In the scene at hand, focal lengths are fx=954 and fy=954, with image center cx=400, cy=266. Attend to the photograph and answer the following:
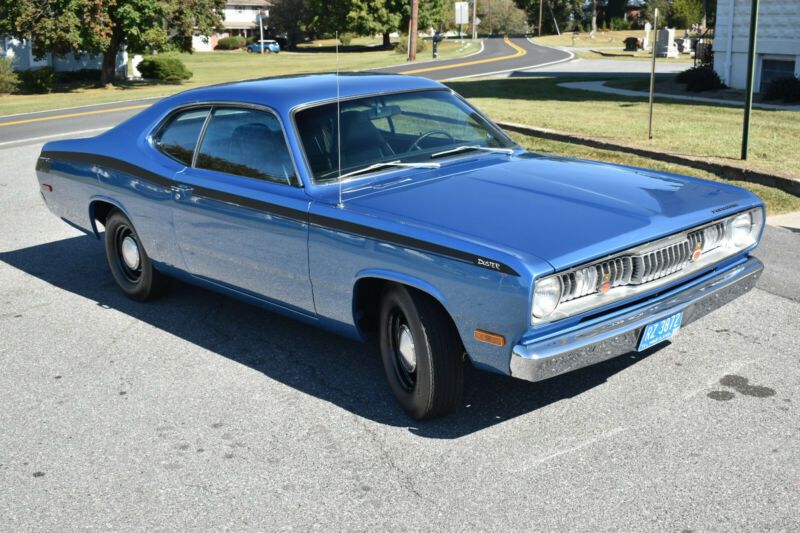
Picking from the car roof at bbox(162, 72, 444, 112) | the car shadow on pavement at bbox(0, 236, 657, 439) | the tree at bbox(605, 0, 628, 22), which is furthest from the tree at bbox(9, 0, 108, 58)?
the tree at bbox(605, 0, 628, 22)

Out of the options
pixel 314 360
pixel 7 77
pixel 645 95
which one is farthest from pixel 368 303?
pixel 7 77

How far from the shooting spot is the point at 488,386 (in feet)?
17.2

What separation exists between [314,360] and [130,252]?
198cm

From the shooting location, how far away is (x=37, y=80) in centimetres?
3922

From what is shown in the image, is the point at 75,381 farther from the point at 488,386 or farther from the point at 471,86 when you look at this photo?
the point at 471,86

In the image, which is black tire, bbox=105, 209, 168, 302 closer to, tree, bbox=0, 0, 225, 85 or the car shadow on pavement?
the car shadow on pavement

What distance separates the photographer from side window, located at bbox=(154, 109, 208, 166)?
244 inches

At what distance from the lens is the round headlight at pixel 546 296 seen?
4195 mm

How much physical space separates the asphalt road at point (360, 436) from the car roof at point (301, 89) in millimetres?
1534

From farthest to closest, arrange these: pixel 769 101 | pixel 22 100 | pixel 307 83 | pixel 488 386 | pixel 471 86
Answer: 1. pixel 22 100
2. pixel 471 86
3. pixel 769 101
4. pixel 307 83
5. pixel 488 386

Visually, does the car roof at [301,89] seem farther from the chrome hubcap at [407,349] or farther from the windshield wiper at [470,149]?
the chrome hubcap at [407,349]

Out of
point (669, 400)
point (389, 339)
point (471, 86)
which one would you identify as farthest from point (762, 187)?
point (471, 86)

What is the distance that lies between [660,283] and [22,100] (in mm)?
34853

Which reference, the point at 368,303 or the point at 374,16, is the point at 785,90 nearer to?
the point at 368,303
